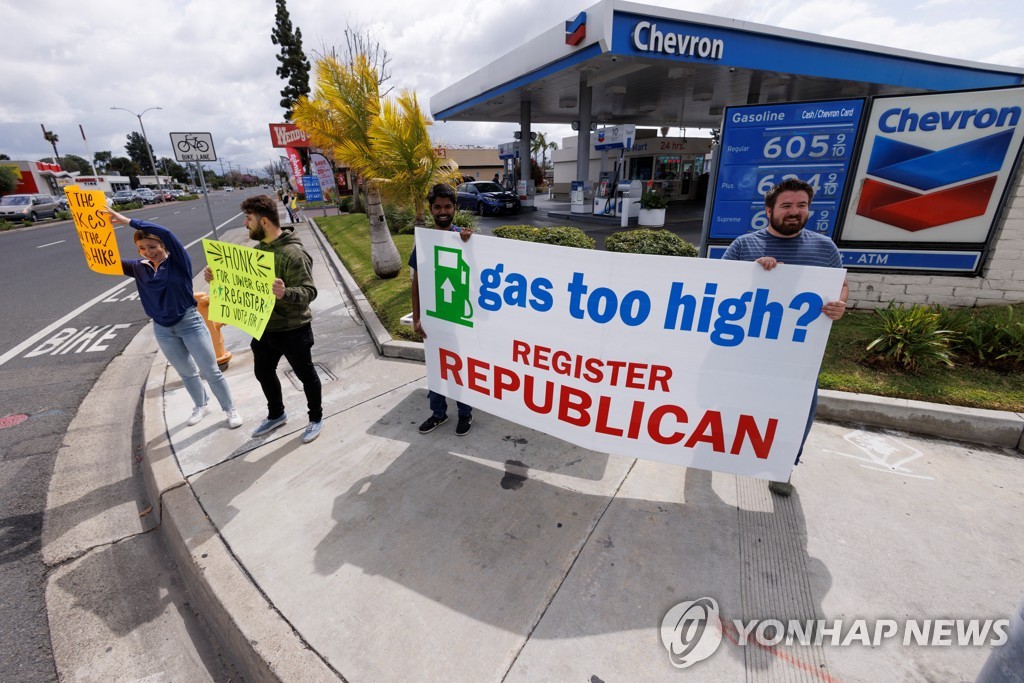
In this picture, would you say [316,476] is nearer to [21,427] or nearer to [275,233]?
[275,233]

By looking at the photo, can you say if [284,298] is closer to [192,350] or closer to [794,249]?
[192,350]

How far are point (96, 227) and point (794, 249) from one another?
547 centimetres

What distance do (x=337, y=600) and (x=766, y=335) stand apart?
2.78m

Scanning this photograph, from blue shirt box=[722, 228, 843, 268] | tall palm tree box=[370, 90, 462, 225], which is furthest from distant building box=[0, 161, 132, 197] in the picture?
blue shirt box=[722, 228, 843, 268]

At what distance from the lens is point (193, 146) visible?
26.7 ft

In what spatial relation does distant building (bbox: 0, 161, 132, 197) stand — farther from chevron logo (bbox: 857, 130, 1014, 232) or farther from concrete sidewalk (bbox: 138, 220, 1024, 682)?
chevron logo (bbox: 857, 130, 1014, 232)

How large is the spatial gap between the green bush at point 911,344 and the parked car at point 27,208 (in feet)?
129

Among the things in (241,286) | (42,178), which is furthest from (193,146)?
(42,178)

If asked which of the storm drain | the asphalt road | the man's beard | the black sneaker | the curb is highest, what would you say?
the man's beard

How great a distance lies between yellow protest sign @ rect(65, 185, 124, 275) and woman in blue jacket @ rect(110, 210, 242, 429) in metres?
0.11

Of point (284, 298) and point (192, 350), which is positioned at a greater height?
point (284, 298)

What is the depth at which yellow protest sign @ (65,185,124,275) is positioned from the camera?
3.79 m

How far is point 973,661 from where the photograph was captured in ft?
6.51

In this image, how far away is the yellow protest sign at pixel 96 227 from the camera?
12.4 feet
